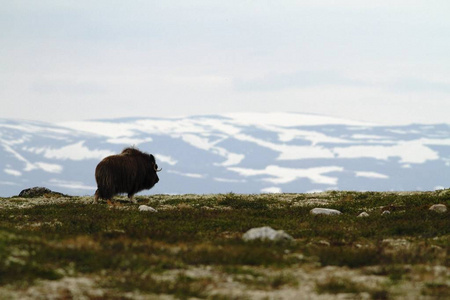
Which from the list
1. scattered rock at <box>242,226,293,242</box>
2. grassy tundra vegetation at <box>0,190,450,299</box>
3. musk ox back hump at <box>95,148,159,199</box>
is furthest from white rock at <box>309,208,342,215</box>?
scattered rock at <box>242,226,293,242</box>

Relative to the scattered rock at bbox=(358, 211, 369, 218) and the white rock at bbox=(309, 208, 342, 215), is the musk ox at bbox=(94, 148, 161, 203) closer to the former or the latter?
the white rock at bbox=(309, 208, 342, 215)

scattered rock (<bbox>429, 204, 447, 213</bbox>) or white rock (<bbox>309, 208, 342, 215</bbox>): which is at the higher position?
scattered rock (<bbox>429, 204, 447, 213</bbox>)

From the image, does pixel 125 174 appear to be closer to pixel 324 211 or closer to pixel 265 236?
pixel 324 211

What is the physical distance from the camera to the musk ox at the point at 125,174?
32.6 metres

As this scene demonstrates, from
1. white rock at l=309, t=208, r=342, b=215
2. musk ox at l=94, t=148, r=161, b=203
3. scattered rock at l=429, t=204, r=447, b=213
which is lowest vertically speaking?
white rock at l=309, t=208, r=342, b=215

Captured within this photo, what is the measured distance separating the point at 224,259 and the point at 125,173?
18548mm

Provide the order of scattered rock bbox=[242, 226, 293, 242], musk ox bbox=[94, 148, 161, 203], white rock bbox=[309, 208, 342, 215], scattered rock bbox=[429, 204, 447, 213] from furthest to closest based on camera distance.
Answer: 1. musk ox bbox=[94, 148, 161, 203]
2. white rock bbox=[309, 208, 342, 215]
3. scattered rock bbox=[429, 204, 447, 213]
4. scattered rock bbox=[242, 226, 293, 242]

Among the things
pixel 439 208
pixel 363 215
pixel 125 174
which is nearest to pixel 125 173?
pixel 125 174

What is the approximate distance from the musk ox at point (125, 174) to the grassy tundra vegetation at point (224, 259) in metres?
5.74

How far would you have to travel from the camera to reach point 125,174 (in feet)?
109

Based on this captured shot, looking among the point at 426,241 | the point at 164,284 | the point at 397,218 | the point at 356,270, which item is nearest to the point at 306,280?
the point at 356,270

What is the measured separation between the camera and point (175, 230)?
22516 mm

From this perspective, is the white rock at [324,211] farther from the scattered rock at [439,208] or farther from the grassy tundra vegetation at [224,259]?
the scattered rock at [439,208]

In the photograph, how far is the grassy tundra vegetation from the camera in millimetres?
12586
